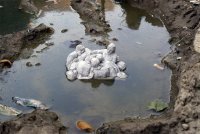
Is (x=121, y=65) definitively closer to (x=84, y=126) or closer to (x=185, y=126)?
(x=84, y=126)

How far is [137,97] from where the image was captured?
916 cm

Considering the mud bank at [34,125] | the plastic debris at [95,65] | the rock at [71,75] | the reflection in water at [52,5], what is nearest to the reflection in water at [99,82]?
the plastic debris at [95,65]

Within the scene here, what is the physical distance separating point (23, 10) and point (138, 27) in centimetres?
412

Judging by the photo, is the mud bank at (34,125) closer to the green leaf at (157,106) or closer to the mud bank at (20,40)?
the green leaf at (157,106)

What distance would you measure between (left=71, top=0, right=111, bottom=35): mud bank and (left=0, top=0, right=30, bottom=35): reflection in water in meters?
1.84

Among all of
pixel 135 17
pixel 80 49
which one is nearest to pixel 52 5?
pixel 135 17

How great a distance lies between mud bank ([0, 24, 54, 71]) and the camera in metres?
10.7

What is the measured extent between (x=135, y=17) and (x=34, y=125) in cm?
684

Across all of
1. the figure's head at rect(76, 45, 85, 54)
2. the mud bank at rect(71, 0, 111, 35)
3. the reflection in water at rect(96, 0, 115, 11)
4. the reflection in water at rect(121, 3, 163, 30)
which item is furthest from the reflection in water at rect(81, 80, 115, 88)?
the reflection in water at rect(96, 0, 115, 11)

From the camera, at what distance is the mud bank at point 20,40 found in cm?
1070

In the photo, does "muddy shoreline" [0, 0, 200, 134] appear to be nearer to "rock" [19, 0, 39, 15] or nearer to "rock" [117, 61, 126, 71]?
"rock" [117, 61, 126, 71]

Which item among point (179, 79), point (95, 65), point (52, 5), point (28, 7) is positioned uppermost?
point (179, 79)

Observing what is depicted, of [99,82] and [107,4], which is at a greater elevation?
[107,4]

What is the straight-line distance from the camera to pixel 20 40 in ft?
37.1
